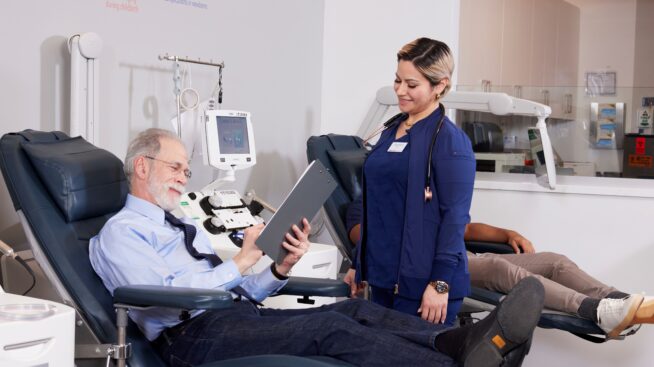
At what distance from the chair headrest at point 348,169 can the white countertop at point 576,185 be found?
0.77 meters

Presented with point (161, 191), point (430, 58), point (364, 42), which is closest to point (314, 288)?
point (161, 191)

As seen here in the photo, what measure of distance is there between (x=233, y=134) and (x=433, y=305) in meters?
1.30

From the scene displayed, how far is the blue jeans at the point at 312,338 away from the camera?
79.9 inches

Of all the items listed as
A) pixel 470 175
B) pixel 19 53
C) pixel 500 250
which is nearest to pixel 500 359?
pixel 470 175

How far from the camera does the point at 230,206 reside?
3.23m

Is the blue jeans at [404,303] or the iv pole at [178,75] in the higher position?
the iv pole at [178,75]

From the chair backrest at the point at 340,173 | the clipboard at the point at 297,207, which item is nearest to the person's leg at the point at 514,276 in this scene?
the chair backrest at the point at 340,173

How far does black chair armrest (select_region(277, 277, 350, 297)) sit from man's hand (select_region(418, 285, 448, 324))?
0.93 feet

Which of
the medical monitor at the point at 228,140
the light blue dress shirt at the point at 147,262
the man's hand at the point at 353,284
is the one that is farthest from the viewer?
the medical monitor at the point at 228,140

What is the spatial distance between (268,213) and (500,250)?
45.5 inches

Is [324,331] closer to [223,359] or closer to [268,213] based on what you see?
[223,359]

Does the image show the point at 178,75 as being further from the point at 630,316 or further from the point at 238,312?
the point at 630,316

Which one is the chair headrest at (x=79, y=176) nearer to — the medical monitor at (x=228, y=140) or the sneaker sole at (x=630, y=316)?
the medical monitor at (x=228, y=140)

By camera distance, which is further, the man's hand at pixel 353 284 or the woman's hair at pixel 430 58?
the man's hand at pixel 353 284
